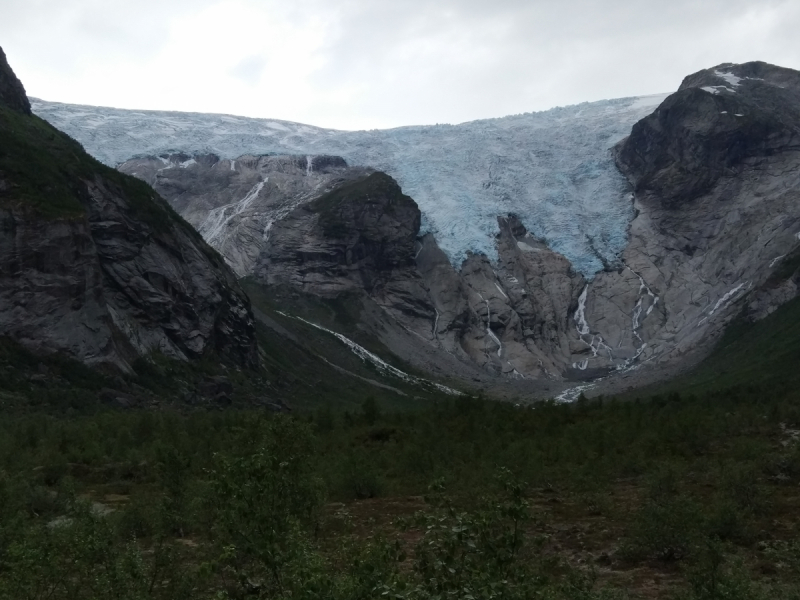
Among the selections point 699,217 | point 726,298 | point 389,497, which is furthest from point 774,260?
point 389,497

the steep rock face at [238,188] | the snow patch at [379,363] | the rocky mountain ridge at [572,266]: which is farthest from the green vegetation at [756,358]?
the steep rock face at [238,188]

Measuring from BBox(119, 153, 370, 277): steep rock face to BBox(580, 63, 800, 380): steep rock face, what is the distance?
49516 mm

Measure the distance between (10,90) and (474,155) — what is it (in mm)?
85720

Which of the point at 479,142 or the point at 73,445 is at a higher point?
the point at 479,142

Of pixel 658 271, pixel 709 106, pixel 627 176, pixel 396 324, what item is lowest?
pixel 396 324

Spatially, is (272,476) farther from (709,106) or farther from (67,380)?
(709,106)

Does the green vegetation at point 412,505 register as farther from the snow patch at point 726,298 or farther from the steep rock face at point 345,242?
the steep rock face at point 345,242

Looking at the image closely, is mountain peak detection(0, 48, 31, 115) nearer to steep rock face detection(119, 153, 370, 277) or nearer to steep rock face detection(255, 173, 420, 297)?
steep rock face detection(119, 153, 370, 277)

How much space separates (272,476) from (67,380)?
5051cm

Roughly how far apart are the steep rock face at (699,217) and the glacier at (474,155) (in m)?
5.50

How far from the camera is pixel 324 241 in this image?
125 m

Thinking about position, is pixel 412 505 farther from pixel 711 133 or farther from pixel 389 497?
pixel 711 133

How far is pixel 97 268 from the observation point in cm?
6525

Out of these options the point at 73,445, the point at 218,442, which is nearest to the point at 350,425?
the point at 218,442
